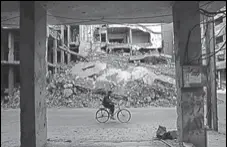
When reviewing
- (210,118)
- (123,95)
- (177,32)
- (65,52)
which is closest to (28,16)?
(177,32)

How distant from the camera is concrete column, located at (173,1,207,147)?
6.61m

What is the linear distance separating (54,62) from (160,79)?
43.5 feet

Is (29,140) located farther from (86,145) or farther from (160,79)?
(160,79)

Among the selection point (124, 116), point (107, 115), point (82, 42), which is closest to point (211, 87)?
point (124, 116)

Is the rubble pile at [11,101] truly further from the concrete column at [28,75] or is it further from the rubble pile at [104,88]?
the concrete column at [28,75]

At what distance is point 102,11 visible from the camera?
305 inches

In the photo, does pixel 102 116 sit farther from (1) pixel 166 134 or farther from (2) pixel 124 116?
(1) pixel 166 134

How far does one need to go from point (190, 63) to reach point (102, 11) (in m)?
3.02

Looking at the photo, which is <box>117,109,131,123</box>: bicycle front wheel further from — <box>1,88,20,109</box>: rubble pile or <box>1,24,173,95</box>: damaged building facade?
<box>1,24,173,95</box>: damaged building facade

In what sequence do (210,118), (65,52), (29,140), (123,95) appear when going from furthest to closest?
(65,52) → (123,95) → (210,118) → (29,140)

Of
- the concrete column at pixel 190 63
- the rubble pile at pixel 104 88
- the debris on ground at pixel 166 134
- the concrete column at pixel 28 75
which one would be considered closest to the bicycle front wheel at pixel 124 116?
the debris on ground at pixel 166 134

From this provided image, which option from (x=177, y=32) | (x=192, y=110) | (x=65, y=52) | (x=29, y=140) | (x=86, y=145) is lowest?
(x=86, y=145)

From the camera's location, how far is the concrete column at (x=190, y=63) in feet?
21.7

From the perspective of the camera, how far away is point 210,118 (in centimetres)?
1092
